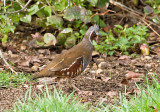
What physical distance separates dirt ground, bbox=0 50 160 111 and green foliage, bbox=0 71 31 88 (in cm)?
11

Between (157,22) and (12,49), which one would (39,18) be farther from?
(157,22)

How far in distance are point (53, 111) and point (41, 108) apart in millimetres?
159

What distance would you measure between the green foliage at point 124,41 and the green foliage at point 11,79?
2169 millimetres

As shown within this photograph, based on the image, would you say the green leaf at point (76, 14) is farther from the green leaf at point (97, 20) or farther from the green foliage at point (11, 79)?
the green foliage at point (11, 79)

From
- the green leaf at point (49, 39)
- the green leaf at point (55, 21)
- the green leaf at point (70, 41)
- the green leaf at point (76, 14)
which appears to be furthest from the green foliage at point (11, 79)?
the green leaf at point (70, 41)

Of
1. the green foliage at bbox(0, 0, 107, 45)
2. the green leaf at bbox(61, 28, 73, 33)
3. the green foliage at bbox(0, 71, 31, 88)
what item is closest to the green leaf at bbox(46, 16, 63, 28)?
the green foliage at bbox(0, 0, 107, 45)

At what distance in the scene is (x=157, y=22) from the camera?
7.42 meters

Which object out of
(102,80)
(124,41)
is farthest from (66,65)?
(124,41)

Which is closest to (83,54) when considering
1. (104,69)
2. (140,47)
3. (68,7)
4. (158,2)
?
(104,69)

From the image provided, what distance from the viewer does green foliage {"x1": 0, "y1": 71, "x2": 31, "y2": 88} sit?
18.3 feet

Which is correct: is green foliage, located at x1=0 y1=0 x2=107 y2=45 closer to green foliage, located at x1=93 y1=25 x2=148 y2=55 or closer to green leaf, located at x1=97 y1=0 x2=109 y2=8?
green leaf, located at x1=97 y1=0 x2=109 y2=8

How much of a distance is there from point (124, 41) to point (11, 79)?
2.77 meters

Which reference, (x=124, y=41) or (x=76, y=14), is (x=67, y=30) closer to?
(x=76, y=14)

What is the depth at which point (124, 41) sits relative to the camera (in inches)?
291
